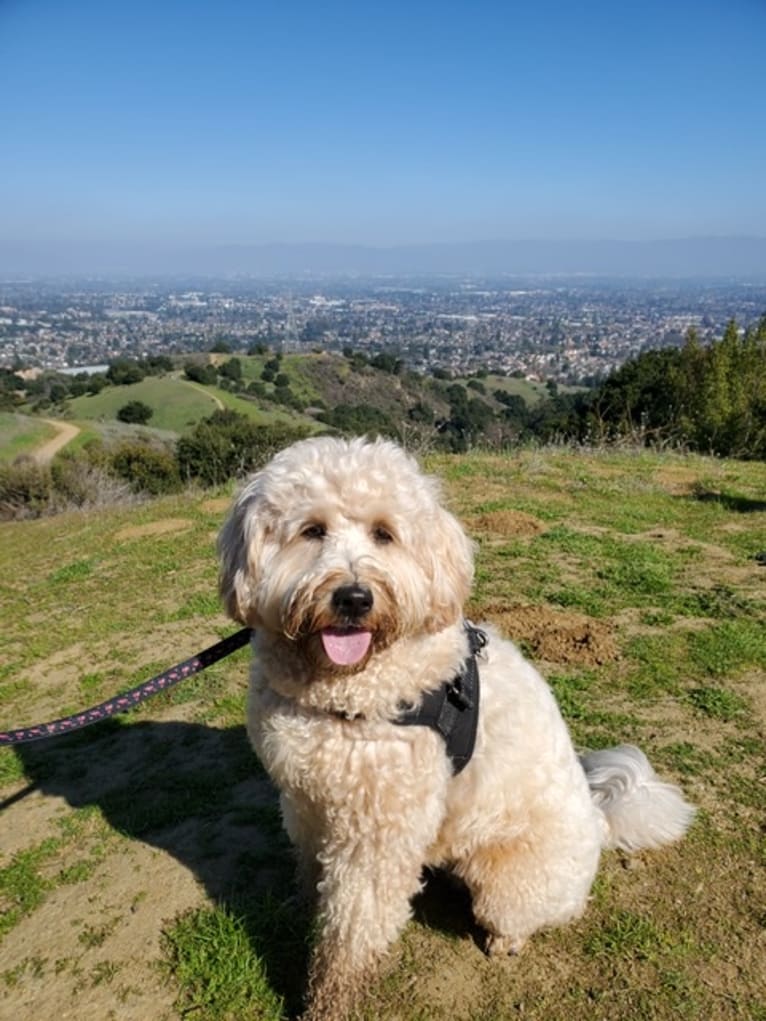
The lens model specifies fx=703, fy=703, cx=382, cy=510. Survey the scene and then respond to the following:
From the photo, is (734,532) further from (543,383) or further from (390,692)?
(543,383)

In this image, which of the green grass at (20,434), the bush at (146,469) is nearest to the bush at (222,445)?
the bush at (146,469)

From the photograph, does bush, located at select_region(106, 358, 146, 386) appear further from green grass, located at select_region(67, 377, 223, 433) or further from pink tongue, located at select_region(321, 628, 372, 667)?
pink tongue, located at select_region(321, 628, 372, 667)

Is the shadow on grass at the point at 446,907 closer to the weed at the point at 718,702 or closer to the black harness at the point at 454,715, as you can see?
the black harness at the point at 454,715

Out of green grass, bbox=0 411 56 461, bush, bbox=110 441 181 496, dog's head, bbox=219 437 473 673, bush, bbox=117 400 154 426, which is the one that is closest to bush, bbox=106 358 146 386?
bush, bbox=117 400 154 426

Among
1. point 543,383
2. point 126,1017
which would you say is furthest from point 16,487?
point 543,383

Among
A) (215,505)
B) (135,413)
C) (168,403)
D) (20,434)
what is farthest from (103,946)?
(168,403)
